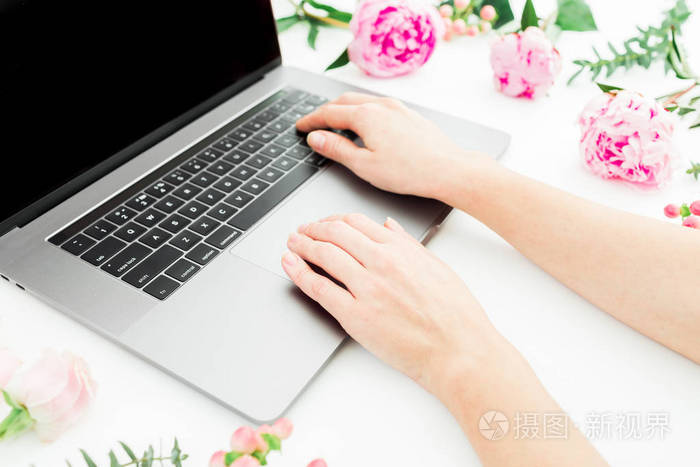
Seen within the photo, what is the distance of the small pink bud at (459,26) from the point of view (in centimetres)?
107

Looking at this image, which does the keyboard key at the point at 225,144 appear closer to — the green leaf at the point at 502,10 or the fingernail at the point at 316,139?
the fingernail at the point at 316,139

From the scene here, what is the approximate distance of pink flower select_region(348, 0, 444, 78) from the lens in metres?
0.91

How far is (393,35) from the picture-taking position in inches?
36.0

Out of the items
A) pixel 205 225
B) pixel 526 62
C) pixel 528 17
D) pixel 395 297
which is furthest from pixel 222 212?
pixel 528 17

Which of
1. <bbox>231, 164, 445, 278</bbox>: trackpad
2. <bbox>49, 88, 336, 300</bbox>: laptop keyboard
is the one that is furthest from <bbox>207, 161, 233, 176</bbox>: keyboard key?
<bbox>231, 164, 445, 278</bbox>: trackpad

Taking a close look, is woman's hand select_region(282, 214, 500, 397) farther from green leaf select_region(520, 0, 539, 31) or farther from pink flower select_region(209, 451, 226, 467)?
green leaf select_region(520, 0, 539, 31)

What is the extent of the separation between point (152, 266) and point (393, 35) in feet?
1.83

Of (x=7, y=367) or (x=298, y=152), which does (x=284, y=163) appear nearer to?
(x=298, y=152)

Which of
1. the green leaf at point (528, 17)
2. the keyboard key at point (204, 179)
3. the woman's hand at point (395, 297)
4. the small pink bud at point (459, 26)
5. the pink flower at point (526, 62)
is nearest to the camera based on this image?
the woman's hand at point (395, 297)

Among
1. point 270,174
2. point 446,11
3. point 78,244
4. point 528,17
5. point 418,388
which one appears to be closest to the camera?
point 418,388

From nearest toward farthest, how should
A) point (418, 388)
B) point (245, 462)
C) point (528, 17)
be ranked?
1. point (245, 462)
2. point (418, 388)
3. point (528, 17)

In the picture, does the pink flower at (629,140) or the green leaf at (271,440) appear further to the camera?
the pink flower at (629,140)

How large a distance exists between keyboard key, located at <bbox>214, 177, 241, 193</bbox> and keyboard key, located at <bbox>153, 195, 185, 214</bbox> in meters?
0.05

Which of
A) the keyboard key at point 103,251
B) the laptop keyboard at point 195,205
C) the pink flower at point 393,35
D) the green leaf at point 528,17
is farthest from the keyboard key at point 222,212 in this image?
the green leaf at point 528,17
